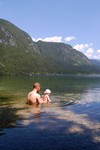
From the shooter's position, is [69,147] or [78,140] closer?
[69,147]

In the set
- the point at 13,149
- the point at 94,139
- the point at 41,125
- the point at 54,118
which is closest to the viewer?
the point at 13,149

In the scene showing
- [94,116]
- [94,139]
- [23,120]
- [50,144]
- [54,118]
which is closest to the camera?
[50,144]

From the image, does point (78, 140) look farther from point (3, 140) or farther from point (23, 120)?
point (23, 120)

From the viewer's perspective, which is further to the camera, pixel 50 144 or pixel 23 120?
pixel 23 120

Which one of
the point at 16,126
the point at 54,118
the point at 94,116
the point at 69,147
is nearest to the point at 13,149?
the point at 69,147

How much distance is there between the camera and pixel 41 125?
63.8ft

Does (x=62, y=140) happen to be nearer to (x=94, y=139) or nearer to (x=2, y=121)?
(x=94, y=139)

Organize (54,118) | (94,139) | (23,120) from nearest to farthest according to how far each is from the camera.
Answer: (94,139)
(23,120)
(54,118)

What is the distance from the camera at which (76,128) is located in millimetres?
18656

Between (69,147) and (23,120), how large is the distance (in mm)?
7069

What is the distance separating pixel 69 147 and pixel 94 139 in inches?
81.2

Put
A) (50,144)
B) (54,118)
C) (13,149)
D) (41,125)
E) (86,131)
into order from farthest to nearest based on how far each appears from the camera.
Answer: (54,118) < (41,125) < (86,131) < (50,144) < (13,149)

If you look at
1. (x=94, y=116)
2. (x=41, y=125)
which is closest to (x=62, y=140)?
(x=41, y=125)

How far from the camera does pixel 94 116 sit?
78.3 ft
